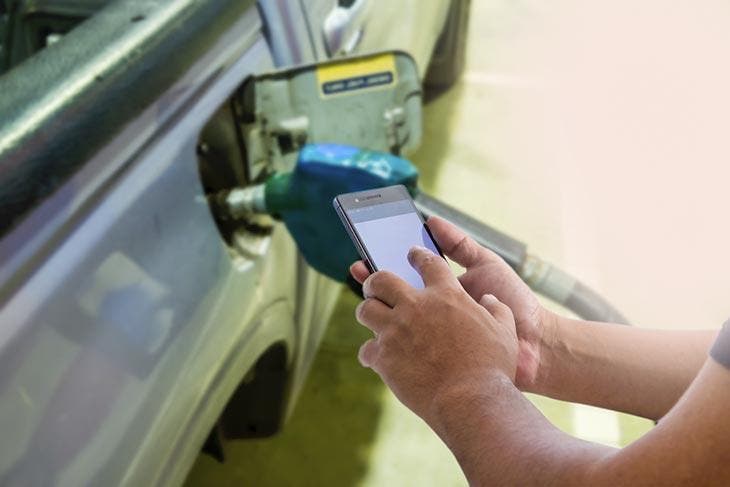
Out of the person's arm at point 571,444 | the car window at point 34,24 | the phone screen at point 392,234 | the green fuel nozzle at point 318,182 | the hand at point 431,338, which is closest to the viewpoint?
the person's arm at point 571,444

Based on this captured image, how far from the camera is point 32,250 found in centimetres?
53

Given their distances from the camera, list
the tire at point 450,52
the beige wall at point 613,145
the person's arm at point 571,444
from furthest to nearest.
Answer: the tire at point 450,52
the beige wall at point 613,145
the person's arm at point 571,444

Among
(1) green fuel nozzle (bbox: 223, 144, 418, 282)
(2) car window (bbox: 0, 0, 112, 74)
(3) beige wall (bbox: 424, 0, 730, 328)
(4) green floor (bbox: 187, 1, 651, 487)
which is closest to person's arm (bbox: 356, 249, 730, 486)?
(1) green fuel nozzle (bbox: 223, 144, 418, 282)

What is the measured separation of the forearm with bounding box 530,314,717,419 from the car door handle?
1.76 ft

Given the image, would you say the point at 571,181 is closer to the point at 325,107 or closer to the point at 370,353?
the point at 325,107

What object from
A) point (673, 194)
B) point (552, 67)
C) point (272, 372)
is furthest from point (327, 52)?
point (552, 67)

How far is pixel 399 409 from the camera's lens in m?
1.46

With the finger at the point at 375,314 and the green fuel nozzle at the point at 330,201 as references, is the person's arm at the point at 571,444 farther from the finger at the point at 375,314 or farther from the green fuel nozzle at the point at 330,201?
the green fuel nozzle at the point at 330,201

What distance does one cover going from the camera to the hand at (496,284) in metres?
0.68

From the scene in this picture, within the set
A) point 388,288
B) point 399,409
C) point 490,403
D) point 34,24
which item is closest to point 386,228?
point 388,288

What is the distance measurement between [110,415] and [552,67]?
7.54 feet

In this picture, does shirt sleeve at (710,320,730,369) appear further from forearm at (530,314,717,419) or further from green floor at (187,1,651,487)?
green floor at (187,1,651,487)

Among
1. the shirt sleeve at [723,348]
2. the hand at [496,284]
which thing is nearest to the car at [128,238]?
the hand at [496,284]

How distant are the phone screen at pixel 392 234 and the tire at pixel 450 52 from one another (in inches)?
70.2
